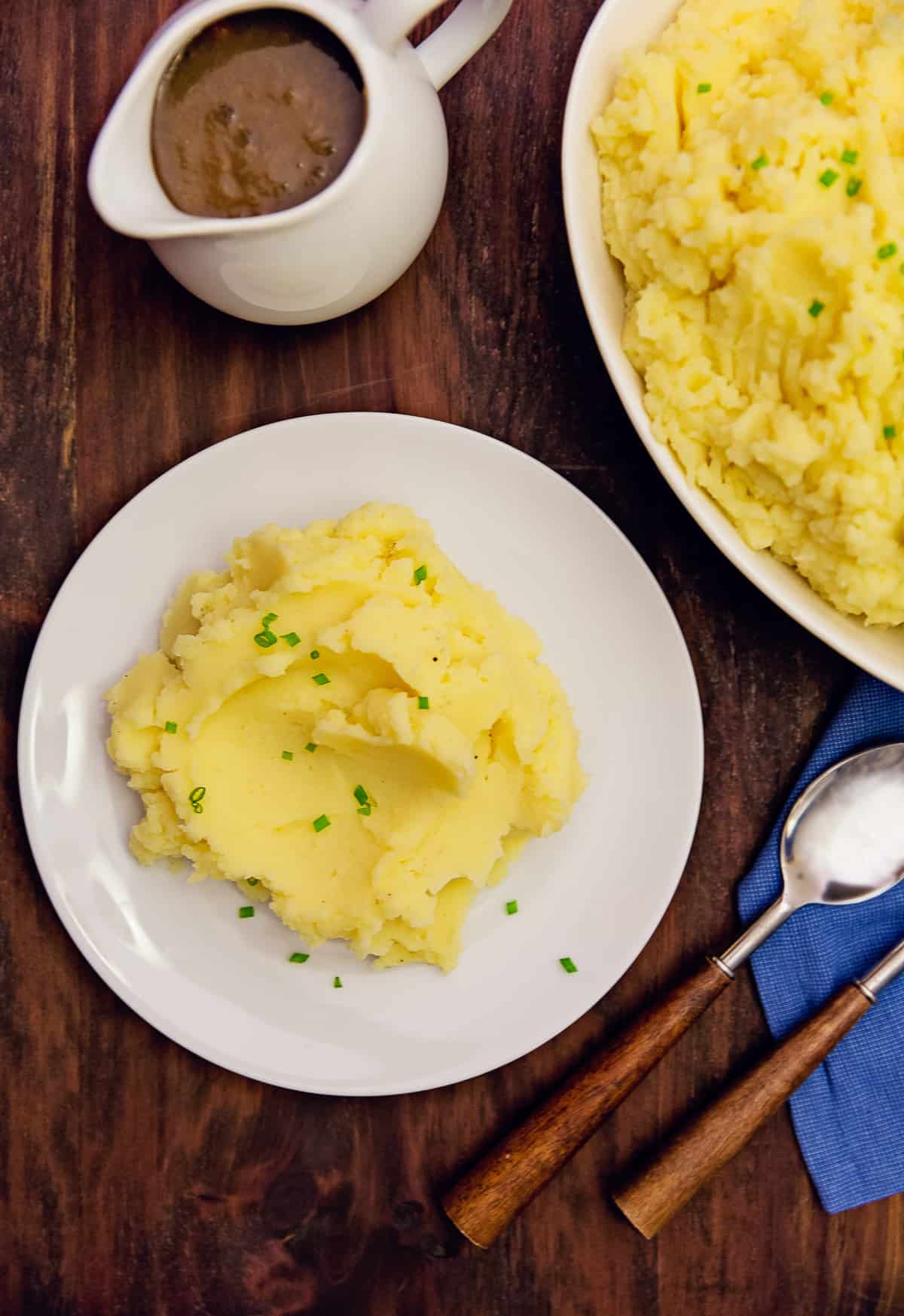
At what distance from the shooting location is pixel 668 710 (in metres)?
2.51

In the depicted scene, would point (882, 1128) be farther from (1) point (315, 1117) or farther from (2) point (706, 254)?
(2) point (706, 254)

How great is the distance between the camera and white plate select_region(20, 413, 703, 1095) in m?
2.44

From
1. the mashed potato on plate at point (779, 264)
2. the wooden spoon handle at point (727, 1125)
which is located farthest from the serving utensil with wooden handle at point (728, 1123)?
the mashed potato on plate at point (779, 264)

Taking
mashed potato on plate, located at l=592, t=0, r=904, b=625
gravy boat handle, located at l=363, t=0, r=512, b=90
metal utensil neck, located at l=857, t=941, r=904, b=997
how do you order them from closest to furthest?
gravy boat handle, located at l=363, t=0, r=512, b=90
mashed potato on plate, located at l=592, t=0, r=904, b=625
metal utensil neck, located at l=857, t=941, r=904, b=997

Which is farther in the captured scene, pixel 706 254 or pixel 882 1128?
pixel 882 1128

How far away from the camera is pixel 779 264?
207cm

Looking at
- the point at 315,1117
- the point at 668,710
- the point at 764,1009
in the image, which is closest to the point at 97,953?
the point at 315,1117

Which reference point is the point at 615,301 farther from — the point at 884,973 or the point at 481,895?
the point at 884,973

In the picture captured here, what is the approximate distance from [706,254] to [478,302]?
2.19 feet

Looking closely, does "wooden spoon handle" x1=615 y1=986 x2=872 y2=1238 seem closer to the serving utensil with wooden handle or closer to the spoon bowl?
the serving utensil with wooden handle

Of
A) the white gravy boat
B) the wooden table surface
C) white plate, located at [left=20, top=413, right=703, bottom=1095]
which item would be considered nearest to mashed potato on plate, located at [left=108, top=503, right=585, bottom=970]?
white plate, located at [left=20, top=413, right=703, bottom=1095]

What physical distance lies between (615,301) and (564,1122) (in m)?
1.93

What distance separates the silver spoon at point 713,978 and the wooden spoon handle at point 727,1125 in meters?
0.13

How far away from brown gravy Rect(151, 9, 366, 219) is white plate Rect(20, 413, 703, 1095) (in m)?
0.57
